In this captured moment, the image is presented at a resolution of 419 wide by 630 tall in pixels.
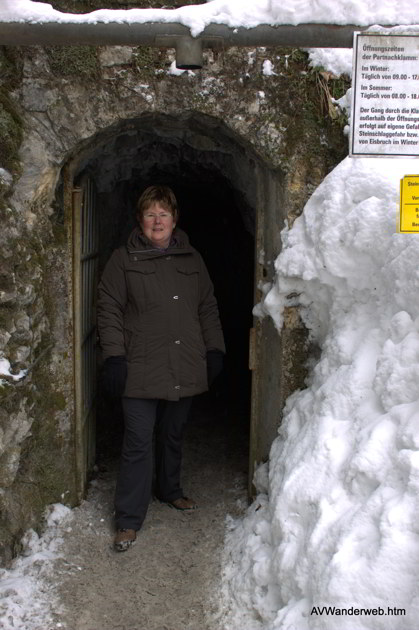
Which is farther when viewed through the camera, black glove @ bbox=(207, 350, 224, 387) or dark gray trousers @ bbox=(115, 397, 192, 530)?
black glove @ bbox=(207, 350, 224, 387)

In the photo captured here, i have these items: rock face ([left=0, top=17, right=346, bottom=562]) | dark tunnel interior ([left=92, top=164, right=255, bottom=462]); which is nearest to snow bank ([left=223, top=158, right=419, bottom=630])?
rock face ([left=0, top=17, right=346, bottom=562])

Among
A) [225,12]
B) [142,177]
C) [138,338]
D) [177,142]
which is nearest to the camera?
[225,12]

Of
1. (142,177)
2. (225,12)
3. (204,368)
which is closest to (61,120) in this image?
(225,12)

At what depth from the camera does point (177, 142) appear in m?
4.66

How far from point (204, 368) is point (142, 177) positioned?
102 inches

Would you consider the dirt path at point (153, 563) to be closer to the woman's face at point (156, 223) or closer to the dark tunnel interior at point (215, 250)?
the dark tunnel interior at point (215, 250)

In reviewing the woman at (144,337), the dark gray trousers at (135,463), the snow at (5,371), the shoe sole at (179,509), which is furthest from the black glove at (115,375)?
the shoe sole at (179,509)

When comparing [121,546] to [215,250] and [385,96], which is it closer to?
[385,96]

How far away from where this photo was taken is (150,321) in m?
3.93

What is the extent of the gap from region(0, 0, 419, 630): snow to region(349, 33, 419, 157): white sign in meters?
0.37

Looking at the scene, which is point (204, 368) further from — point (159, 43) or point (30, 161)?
point (159, 43)

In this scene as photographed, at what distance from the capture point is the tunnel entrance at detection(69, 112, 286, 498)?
161 inches

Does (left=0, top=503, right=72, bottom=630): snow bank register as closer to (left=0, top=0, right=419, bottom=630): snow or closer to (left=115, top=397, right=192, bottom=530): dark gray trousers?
(left=0, top=0, right=419, bottom=630): snow

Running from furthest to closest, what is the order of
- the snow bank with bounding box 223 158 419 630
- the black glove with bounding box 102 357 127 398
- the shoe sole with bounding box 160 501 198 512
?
the shoe sole with bounding box 160 501 198 512 → the black glove with bounding box 102 357 127 398 → the snow bank with bounding box 223 158 419 630
